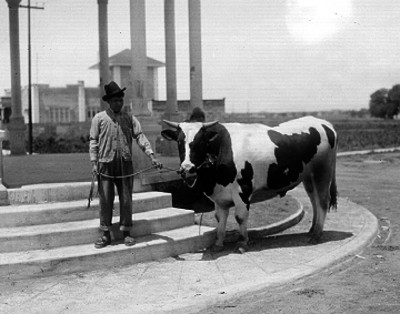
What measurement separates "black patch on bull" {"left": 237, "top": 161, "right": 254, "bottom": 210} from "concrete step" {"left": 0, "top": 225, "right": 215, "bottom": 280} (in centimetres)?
88

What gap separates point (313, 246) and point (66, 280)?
3.58 meters

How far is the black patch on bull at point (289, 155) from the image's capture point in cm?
775

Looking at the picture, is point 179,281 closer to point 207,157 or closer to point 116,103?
point 207,157

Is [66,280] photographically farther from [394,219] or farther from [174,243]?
[394,219]

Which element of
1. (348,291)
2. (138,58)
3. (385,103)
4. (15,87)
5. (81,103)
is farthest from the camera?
(385,103)

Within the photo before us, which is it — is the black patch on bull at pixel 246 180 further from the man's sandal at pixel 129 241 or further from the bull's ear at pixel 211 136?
the man's sandal at pixel 129 241

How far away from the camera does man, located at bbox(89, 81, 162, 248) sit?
22.9 ft

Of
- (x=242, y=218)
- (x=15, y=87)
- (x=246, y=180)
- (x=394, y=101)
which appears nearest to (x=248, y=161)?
(x=246, y=180)

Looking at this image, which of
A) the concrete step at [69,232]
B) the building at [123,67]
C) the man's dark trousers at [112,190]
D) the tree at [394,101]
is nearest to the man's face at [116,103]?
the man's dark trousers at [112,190]

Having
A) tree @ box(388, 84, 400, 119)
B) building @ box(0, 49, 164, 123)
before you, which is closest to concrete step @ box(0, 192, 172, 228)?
building @ box(0, 49, 164, 123)

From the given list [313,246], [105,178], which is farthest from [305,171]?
[105,178]

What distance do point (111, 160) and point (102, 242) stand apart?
1.04 metres

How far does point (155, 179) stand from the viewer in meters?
9.33

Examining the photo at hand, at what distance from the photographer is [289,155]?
25.7 ft
